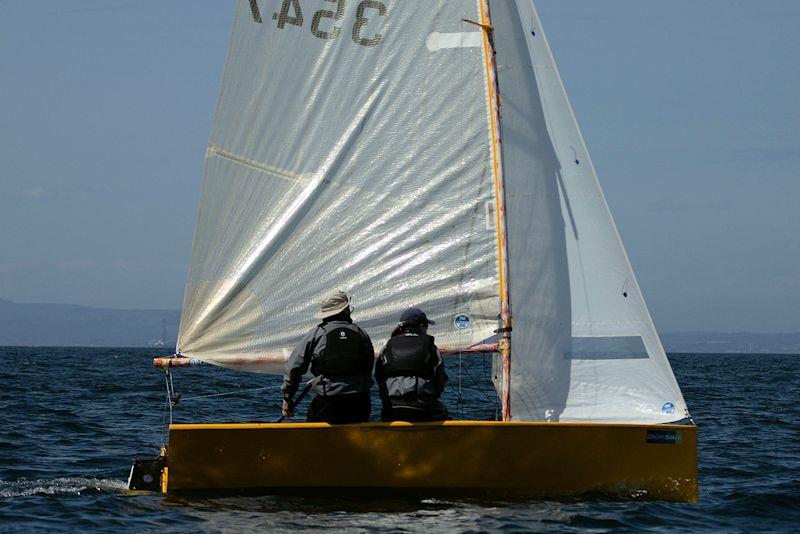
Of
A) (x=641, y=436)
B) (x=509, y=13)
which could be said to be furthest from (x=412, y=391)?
(x=509, y=13)

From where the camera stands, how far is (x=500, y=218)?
10445mm

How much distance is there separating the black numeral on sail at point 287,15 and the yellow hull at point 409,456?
3.74 metres

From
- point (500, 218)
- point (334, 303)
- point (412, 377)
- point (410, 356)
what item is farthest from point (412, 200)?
point (412, 377)

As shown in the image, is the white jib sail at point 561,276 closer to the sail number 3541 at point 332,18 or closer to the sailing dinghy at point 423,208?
the sailing dinghy at point 423,208

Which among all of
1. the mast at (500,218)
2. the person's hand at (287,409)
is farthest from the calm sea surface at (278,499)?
the person's hand at (287,409)

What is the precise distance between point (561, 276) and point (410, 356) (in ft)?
6.14

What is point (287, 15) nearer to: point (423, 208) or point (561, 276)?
point (423, 208)

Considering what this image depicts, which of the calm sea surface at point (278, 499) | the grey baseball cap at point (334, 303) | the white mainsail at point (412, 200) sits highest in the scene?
the white mainsail at point (412, 200)

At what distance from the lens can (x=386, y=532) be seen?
825 cm

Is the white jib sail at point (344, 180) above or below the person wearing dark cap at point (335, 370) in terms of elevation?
above

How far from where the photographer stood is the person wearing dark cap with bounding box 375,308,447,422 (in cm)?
949

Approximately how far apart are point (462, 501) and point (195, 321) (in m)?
3.05

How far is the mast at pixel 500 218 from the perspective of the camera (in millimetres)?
10430

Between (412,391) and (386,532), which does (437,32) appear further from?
(386,532)
